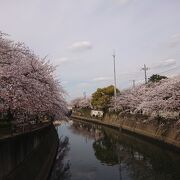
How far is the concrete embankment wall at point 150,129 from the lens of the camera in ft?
102

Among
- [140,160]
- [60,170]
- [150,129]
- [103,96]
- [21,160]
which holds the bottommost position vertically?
[60,170]

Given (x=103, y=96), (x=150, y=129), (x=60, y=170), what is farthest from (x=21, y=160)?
(x=103, y=96)

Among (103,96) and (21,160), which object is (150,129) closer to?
(21,160)

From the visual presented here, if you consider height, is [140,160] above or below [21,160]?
below

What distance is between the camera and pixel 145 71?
61.8m

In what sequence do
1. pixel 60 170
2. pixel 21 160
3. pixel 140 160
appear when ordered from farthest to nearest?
pixel 140 160
pixel 60 170
pixel 21 160

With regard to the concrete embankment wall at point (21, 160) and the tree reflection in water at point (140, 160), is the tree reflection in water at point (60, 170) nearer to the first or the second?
the concrete embankment wall at point (21, 160)

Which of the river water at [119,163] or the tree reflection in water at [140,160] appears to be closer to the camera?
the river water at [119,163]

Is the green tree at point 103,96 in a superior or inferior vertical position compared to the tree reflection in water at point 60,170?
superior

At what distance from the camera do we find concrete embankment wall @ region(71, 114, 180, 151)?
102ft

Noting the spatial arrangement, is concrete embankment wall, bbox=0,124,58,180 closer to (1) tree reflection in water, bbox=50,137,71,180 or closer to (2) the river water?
(1) tree reflection in water, bbox=50,137,71,180

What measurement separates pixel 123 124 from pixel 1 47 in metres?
42.5

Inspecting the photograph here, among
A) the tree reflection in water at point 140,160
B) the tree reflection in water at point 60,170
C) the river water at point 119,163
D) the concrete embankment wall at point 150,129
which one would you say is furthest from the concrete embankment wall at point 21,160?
the concrete embankment wall at point 150,129

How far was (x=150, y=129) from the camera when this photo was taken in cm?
4006
